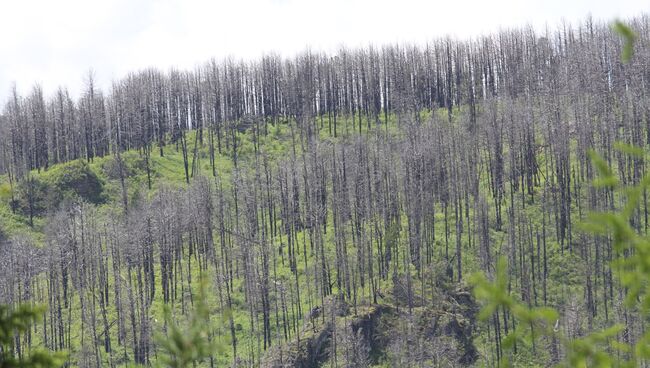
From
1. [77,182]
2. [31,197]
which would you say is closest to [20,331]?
[31,197]

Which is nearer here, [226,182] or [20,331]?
[20,331]

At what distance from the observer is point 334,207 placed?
91.9 m

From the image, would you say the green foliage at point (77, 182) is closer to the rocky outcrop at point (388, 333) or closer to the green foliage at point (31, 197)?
the green foliage at point (31, 197)

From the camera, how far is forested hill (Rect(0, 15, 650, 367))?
75.6 meters

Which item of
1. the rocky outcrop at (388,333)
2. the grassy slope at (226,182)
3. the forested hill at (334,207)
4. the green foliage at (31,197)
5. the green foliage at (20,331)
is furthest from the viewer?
the green foliage at (31,197)

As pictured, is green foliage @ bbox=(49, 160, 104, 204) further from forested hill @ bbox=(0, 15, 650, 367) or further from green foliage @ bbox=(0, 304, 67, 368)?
green foliage @ bbox=(0, 304, 67, 368)

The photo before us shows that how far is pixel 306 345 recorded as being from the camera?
7188cm

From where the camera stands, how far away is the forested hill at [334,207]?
248 feet

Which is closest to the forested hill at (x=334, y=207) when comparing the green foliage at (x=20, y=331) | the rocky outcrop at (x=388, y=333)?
the rocky outcrop at (x=388, y=333)

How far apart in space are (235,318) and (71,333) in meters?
14.7

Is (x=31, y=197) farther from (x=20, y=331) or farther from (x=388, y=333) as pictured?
(x=20, y=331)

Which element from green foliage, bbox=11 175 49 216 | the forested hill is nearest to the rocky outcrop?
the forested hill

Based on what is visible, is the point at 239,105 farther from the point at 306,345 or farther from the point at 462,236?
Result: the point at 306,345

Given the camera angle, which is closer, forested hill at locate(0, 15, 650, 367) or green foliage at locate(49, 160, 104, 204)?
forested hill at locate(0, 15, 650, 367)
